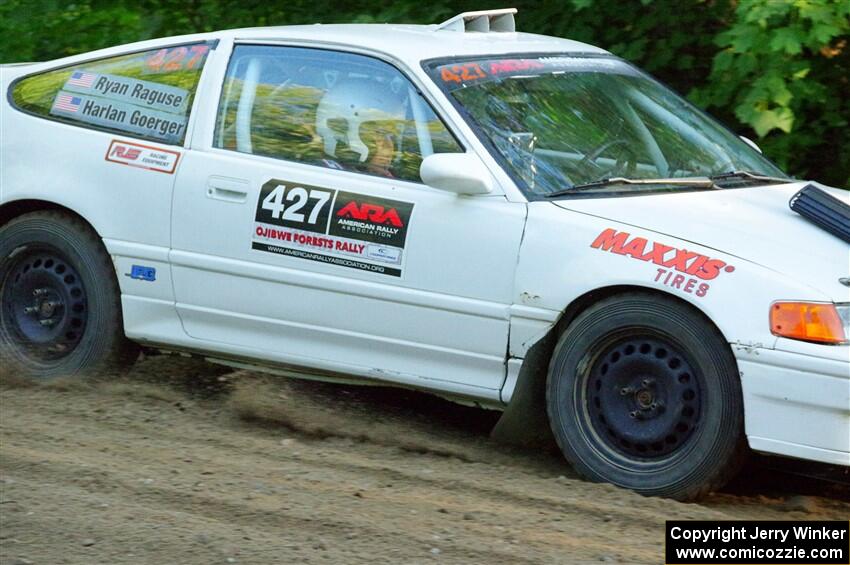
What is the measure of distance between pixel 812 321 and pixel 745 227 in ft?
1.71

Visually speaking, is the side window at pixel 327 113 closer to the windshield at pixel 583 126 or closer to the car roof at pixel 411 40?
the car roof at pixel 411 40

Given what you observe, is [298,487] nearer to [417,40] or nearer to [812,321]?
[812,321]

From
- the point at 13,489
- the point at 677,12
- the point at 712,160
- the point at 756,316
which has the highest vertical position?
the point at 677,12

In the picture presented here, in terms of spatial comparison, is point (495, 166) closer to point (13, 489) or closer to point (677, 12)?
point (13, 489)

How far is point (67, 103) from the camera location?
6.20 m

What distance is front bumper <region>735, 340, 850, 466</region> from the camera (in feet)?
14.7

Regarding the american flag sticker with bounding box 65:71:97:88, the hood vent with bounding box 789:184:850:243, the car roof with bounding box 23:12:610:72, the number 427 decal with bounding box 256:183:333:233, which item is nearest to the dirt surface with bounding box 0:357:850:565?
the number 427 decal with bounding box 256:183:333:233

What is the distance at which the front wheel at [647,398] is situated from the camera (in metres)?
4.69

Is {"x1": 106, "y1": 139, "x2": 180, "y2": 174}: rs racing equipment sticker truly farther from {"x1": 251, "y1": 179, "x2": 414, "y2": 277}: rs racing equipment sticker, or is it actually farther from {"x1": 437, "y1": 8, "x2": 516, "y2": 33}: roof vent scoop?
{"x1": 437, "y1": 8, "x2": 516, "y2": 33}: roof vent scoop

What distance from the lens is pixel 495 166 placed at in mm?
5199

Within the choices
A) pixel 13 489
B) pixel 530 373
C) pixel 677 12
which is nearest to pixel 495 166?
pixel 530 373

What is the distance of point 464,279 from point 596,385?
0.65m

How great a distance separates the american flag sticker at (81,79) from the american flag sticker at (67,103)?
2.5 inches

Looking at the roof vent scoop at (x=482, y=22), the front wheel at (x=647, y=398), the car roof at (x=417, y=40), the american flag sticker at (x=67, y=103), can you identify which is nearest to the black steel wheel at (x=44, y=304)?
the american flag sticker at (x=67, y=103)
